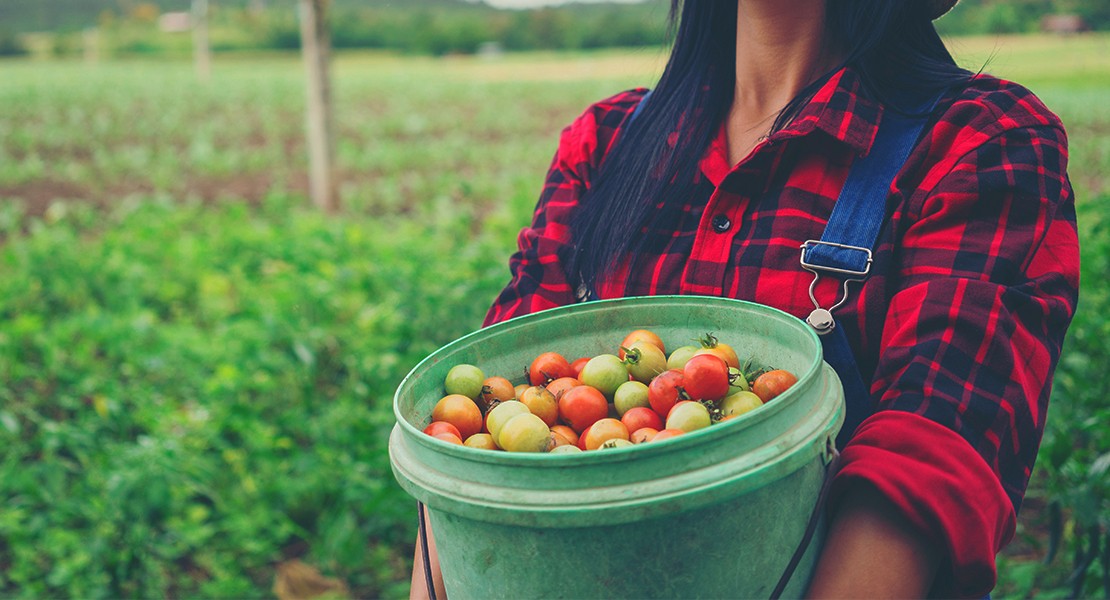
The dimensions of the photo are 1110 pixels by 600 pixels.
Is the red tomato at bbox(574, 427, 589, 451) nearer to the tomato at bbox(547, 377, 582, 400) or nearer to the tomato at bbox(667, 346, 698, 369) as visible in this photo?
the tomato at bbox(547, 377, 582, 400)

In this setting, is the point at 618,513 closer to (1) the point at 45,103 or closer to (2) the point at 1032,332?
(2) the point at 1032,332

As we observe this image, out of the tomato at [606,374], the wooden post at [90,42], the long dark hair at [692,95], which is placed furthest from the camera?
the wooden post at [90,42]

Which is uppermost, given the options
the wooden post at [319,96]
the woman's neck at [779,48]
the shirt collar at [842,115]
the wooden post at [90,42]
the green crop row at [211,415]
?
the woman's neck at [779,48]

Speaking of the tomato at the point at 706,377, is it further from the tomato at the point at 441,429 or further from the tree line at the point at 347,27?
the tree line at the point at 347,27

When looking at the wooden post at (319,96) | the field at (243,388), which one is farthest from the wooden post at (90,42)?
the field at (243,388)

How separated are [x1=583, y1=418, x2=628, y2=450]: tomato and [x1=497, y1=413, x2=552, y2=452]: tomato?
0.20ft

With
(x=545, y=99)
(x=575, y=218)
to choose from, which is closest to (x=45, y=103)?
(x=545, y=99)

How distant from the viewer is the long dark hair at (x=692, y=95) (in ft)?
4.90

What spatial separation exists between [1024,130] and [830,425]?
556mm

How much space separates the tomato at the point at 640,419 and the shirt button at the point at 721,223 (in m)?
0.41

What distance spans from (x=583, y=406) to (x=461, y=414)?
7.1 inches

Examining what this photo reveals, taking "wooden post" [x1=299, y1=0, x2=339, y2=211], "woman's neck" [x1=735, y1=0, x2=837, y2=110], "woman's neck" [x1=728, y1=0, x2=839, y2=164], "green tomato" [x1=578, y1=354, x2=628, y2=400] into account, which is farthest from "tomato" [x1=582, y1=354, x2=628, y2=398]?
"wooden post" [x1=299, y1=0, x2=339, y2=211]

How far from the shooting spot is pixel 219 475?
3418 mm

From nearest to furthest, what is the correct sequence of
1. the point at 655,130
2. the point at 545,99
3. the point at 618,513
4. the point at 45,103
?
the point at 618,513
the point at 655,130
the point at 45,103
the point at 545,99
